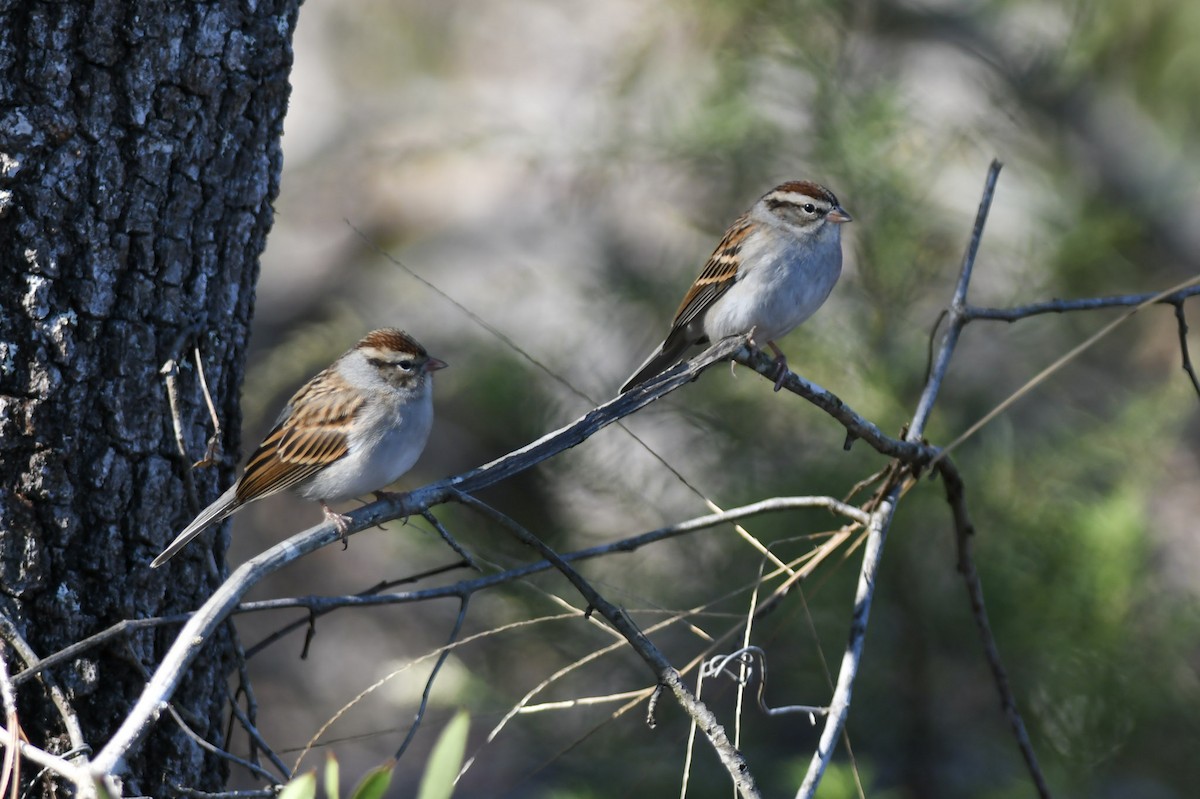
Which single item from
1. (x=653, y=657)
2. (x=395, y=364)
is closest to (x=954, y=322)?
(x=653, y=657)

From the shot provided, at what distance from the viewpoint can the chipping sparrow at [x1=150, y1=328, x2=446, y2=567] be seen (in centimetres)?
269

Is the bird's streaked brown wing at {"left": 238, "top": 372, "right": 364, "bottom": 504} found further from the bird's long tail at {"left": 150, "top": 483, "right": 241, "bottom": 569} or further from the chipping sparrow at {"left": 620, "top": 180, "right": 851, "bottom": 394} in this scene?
the chipping sparrow at {"left": 620, "top": 180, "right": 851, "bottom": 394}

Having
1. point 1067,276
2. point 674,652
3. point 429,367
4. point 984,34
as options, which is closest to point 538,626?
point 674,652

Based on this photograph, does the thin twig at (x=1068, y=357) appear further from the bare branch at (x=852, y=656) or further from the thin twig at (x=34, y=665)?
the thin twig at (x=34, y=665)

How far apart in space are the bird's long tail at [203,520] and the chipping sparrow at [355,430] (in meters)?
0.36

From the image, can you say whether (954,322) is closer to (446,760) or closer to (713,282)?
(713,282)

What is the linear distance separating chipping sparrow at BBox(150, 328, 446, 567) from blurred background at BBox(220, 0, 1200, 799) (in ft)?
3.90

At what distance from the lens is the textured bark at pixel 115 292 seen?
6.15ft

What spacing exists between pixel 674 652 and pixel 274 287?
3336 mm

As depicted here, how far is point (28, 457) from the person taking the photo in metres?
1.91

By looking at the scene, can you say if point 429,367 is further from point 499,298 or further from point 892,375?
point 499,298

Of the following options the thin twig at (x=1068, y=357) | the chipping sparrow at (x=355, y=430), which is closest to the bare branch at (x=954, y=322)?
the thin twig at (x=1068, y=357)

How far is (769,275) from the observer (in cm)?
308

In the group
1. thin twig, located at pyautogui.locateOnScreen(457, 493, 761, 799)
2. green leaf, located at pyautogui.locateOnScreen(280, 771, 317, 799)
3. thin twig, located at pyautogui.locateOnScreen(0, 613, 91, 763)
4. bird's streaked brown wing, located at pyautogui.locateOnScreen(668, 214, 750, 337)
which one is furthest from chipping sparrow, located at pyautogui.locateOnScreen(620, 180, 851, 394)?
green leaf, located at pyautogui.locateOnScreen(280, 771, 317, 799)
